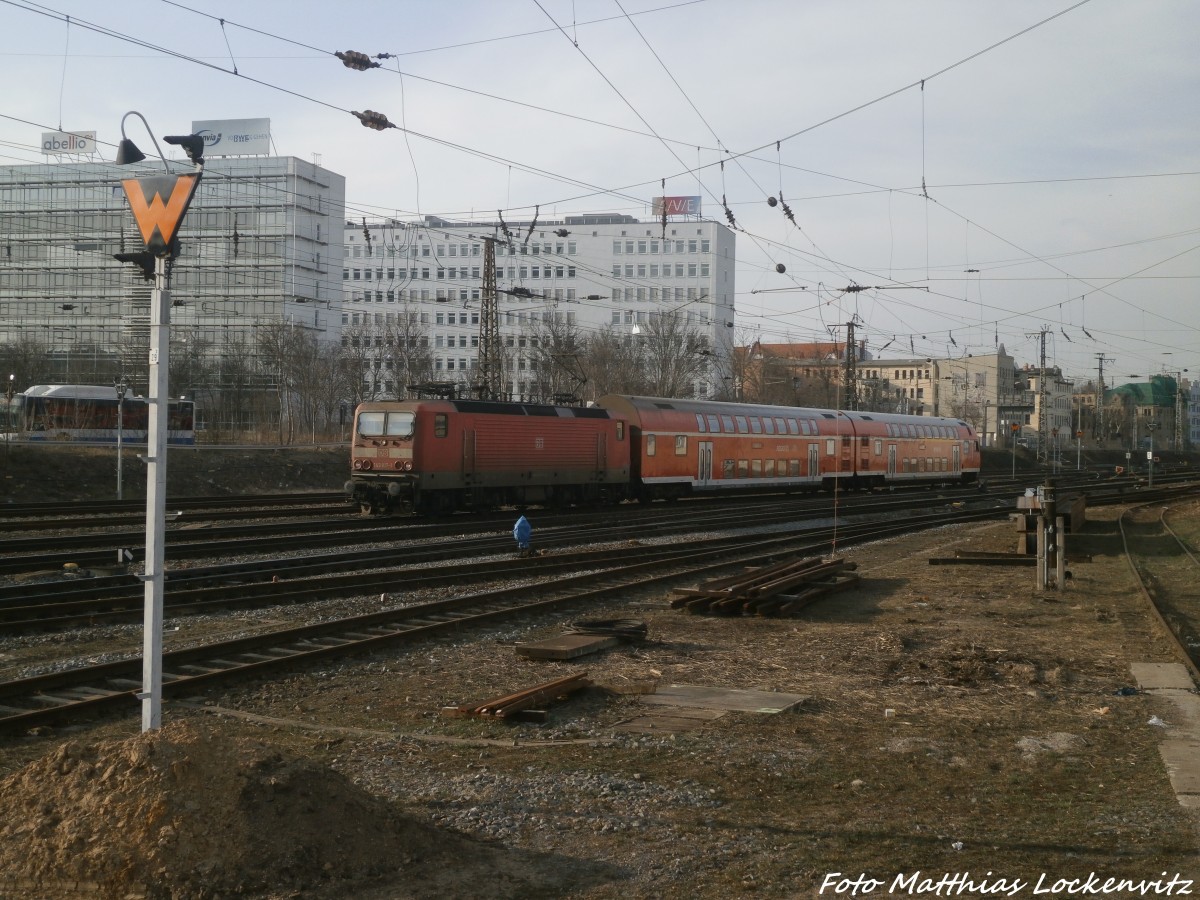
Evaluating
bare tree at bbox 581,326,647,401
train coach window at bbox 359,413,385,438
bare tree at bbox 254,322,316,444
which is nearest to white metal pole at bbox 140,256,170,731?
train coach window at bbox 359,413,385,438

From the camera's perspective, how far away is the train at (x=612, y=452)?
27.0 metres

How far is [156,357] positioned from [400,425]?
21.2m

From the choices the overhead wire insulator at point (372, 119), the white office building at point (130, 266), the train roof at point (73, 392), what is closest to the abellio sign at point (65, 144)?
the white office building at point (130, 266)

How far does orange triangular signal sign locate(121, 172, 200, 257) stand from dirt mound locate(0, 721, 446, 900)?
8.61 feet

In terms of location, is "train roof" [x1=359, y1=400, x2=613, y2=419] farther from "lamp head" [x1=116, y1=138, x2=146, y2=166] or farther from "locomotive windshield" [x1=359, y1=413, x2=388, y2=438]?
"lamp head" [x1=116, y1=138, x2=146, y2=166]

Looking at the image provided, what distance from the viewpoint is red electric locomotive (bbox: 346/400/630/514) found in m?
26.7

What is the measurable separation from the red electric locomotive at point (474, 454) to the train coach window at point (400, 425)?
0.08ft

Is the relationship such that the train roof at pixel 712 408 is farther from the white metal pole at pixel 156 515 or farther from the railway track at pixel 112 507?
the white metal pole at pixel 156 515

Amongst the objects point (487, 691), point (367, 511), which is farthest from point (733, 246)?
point (487, 691)

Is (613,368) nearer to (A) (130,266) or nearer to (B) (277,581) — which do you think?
(A) (130,266)

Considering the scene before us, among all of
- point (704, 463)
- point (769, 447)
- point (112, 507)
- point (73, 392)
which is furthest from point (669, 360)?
point (112, 507)

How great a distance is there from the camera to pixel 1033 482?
58.9 m

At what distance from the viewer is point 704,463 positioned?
37094 mm

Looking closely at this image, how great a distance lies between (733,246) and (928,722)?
106m
